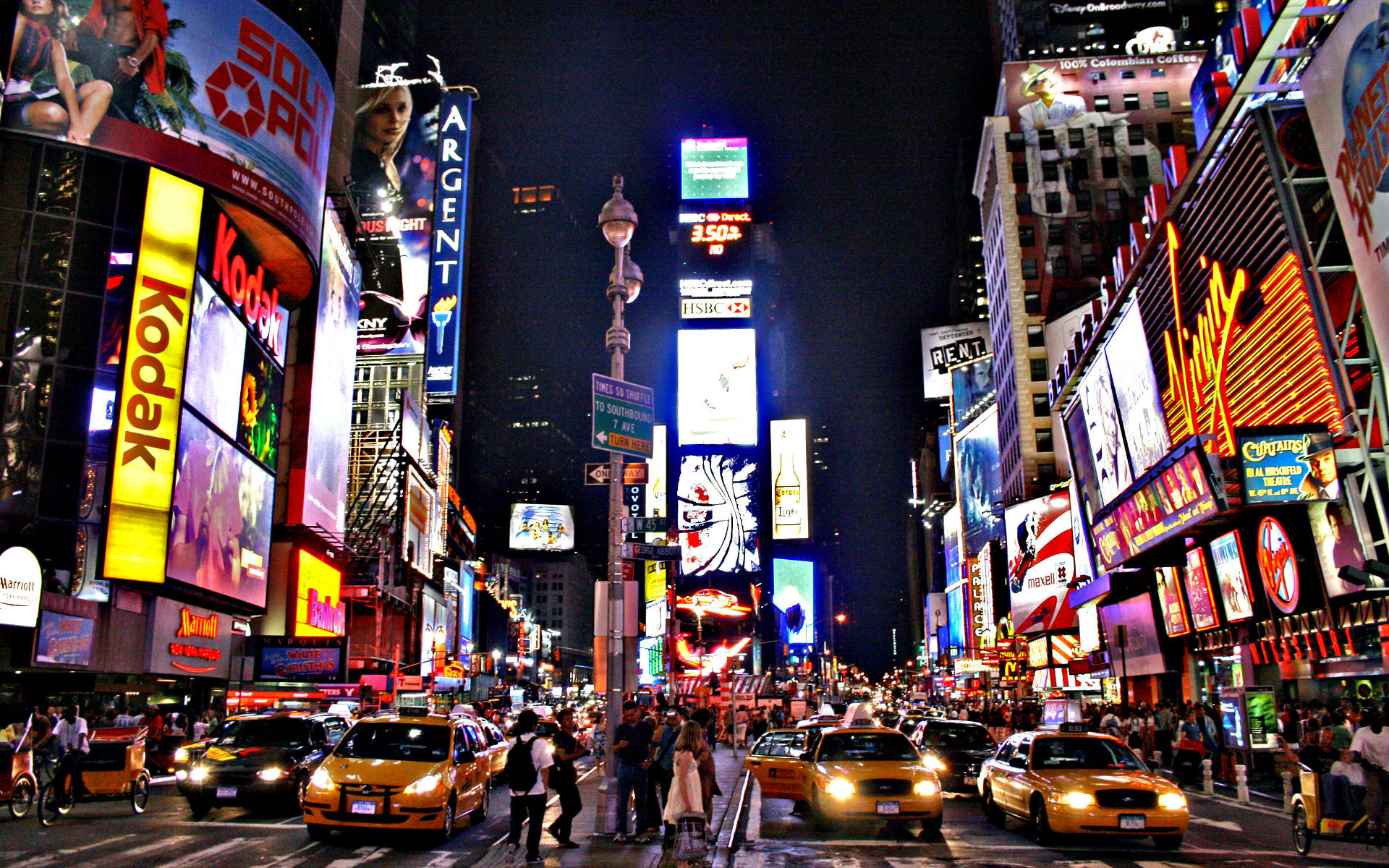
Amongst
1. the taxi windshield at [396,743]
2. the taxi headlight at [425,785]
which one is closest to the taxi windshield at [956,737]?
the taxi windshield at [396,743]

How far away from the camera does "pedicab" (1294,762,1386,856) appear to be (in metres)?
12.9

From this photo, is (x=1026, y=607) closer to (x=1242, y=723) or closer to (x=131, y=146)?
(x=1242, y=723)

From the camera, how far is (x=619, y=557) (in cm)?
1583

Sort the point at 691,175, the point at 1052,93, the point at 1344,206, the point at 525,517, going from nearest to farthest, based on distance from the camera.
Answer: the point at 1344,206, the point at 1052,93, the point at 691,175, the point at 525,517

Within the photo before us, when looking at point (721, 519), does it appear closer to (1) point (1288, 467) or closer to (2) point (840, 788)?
(1) point (1288, 467)

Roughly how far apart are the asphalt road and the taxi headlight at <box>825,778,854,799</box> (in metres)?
0.62

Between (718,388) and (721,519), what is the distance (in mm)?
14385

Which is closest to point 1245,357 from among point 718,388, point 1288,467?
point 1288,467

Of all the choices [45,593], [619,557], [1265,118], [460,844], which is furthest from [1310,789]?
[45,593]

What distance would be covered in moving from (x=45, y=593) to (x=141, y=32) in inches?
804

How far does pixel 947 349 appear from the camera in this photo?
115 metres

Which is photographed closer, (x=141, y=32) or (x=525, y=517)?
(x=141, y=32)

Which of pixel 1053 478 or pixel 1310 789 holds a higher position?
pixel 1053 478

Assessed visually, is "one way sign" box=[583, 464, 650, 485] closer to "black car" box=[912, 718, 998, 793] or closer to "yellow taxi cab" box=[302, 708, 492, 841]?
"yellow taxi cab" box=[302, 708, 492, 841]
